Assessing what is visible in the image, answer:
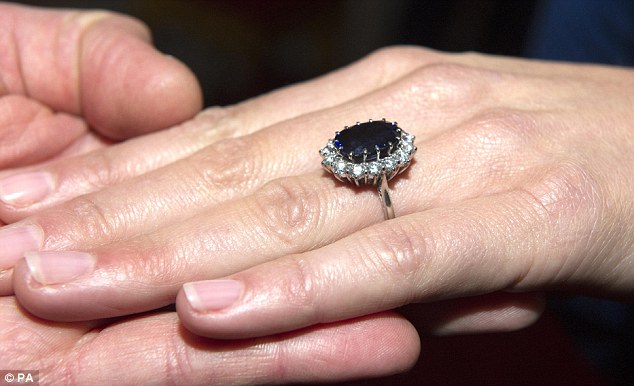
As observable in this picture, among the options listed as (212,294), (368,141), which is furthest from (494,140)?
(212,294)

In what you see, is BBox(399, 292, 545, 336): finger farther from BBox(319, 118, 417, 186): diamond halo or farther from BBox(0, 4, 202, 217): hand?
BBox(0, 4, 202, 217): hand

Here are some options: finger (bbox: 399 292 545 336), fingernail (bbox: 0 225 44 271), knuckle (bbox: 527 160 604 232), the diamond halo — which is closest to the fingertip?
fingernail (bbox: 0 225 44 271)

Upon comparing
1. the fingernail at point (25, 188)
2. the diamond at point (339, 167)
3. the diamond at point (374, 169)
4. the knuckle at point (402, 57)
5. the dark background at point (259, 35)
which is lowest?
the dark background at point (259, 35)

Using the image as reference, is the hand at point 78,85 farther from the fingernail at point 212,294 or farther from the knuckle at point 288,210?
the fingernail at point 212,294

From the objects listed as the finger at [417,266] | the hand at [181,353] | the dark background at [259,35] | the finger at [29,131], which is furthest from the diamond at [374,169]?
the dark background at [259,35]

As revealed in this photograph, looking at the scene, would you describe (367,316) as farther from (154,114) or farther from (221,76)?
(221,76)

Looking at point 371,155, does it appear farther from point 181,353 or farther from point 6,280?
point 6,280

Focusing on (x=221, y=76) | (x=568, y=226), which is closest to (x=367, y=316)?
(x=568, y=226)
